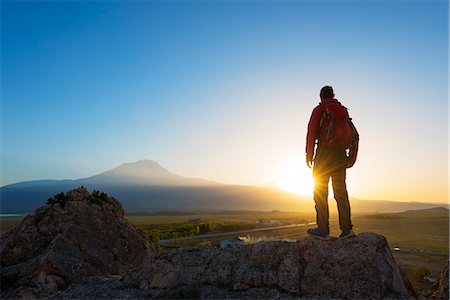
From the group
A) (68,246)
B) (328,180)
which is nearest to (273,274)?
(328,180)

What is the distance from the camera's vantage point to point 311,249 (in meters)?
7.99

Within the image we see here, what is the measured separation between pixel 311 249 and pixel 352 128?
106 inches

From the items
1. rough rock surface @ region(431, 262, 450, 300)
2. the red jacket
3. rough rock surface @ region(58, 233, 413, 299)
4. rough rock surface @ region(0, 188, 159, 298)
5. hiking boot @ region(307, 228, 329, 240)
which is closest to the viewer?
rough rock surface @ region(431, 262, 450, 300)

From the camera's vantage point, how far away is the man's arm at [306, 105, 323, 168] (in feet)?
26.2

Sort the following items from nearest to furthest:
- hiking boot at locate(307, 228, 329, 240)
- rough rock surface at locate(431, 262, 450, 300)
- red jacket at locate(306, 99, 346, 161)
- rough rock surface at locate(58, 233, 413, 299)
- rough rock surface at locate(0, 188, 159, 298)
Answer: rough rock surface at locate(431, 262, 450, 300) < rough rock surface at locate(58, 233, 413, 299) < red jacket at locate(306, 99, 346, 161) < hiking boot at locate(307, 228, 329, 240) < rough rock surface at locate(0, 188, 159, 298)

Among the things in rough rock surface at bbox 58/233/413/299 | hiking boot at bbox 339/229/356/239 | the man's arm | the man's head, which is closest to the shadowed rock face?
rough rock surface at bbox 58/233/413/299

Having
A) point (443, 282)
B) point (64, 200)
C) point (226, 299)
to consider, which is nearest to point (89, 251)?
point (64, 200)

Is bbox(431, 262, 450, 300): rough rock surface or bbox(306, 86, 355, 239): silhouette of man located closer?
bbox(431, 262, 450, 300): rough rock surface

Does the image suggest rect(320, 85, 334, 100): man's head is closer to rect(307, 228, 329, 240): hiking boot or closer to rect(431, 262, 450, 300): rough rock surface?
rect(307, 228, 329, 240): hiking boot

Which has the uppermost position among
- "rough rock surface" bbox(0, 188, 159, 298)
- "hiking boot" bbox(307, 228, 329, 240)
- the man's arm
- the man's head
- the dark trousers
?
the man's head

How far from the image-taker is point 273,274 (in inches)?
304

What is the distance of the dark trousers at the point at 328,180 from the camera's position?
802cm

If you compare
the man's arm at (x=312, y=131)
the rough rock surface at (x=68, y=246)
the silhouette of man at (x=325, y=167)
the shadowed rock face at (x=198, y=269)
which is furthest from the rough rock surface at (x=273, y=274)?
the man's arm at (x=312, y=131)

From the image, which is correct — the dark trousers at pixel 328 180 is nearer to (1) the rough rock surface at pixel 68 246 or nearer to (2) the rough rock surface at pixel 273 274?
(2) the rough rock surface at pixel 273 274
